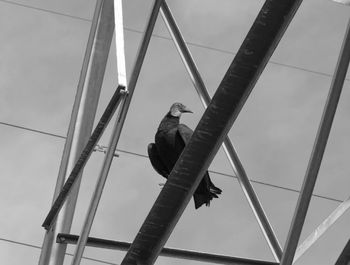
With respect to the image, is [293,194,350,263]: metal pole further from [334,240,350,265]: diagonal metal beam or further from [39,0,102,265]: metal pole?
[334,240,350,265]: diagonal metal beam

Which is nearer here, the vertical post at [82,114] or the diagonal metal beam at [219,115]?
the diagonal metal beam at [219,115]

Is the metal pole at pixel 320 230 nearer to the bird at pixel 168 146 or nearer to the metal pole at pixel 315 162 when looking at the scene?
the bird at pixel 168 146

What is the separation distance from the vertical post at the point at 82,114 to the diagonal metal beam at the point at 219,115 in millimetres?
3211

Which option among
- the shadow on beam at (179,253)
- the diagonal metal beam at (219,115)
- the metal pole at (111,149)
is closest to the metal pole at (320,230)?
the shadow on beam at (179,253)

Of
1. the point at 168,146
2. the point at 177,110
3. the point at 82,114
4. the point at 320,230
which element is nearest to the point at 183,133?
the point at 168,146

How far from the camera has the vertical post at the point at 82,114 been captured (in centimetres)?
852

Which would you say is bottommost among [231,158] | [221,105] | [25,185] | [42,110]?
[221,105]

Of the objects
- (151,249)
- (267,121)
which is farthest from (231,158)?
(267,121)

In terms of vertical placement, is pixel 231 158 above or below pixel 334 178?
below

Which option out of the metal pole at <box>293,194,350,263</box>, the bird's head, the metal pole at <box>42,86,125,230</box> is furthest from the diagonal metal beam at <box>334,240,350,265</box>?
the bird's head

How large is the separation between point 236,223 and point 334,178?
1.35 metres

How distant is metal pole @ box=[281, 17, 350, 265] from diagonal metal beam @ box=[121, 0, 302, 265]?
465mm

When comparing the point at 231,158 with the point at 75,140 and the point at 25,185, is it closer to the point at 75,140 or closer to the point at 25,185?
the point at 75,140

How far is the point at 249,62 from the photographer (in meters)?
5.00
